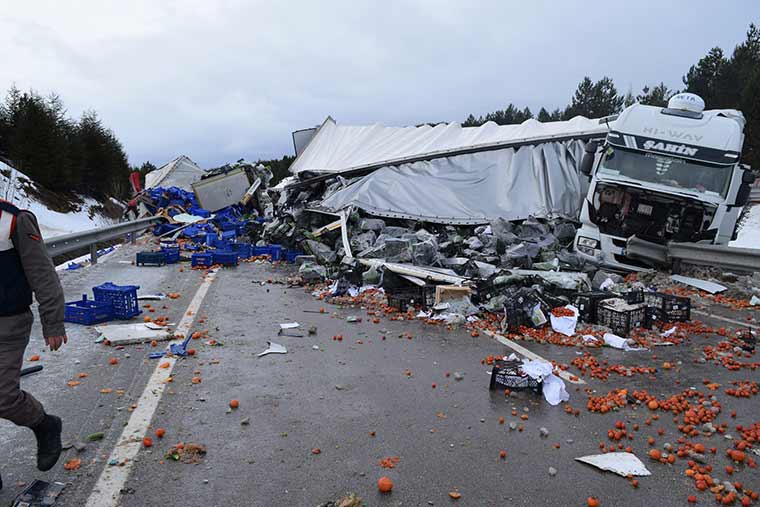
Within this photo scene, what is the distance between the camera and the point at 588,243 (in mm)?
11883

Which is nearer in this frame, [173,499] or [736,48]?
[173,499]

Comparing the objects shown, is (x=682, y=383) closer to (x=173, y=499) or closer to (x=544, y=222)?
(x=173, y=499)

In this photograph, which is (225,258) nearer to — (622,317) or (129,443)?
(622,317)

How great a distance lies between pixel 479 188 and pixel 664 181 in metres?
5.24

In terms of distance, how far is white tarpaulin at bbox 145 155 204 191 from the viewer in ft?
100

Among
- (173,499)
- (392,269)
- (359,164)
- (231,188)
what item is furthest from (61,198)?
(173,499)

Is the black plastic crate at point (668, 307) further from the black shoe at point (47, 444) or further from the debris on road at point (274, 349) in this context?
the black shoe at point (47, 444)

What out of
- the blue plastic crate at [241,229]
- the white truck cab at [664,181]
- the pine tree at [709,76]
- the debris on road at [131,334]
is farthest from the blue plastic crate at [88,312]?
the pine tree at [709,76]

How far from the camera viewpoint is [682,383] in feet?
17.9

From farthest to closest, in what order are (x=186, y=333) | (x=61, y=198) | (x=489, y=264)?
(x=61, y=198)
(x=489, y=264)
(x=186, y=333)

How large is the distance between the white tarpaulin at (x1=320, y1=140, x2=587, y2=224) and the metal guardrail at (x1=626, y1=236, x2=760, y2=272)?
10.2 ft

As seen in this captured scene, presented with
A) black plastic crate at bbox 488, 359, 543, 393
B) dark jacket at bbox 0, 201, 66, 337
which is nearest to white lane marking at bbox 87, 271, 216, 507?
dark jacket at bbox 0, 201, 66, 337

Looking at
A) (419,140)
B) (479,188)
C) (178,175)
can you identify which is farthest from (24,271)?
(178,175)

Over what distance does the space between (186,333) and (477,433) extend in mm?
4198
